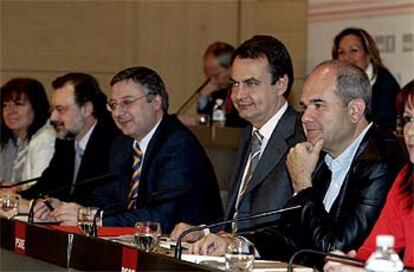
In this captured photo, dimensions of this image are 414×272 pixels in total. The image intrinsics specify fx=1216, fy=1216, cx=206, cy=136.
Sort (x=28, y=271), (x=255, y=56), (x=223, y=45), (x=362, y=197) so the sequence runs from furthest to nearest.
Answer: (x=223, y=45) → (x=255, y=56) → (x=28, y=271) → (x=362, y=197)

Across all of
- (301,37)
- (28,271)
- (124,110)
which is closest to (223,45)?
(301,37)

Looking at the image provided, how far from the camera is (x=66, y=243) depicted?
12.7 feet

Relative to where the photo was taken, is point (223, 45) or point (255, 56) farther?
point (223, 45)

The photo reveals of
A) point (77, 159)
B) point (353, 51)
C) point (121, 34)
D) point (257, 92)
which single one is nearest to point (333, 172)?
point (257, 92)

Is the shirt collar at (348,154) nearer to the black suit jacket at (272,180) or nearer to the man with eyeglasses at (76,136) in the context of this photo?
the black suit jacket at (272,180)

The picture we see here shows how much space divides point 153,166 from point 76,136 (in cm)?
100

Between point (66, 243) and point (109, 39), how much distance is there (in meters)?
4.74

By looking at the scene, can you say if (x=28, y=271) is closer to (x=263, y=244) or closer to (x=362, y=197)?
(x=263, y=244)

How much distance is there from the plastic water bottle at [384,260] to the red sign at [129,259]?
0.92 m

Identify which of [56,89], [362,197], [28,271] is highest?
[56,89]

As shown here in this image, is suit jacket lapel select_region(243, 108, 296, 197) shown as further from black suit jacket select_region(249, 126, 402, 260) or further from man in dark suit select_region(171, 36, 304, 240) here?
black suit jacket select_region(249, 126, 402, 260)

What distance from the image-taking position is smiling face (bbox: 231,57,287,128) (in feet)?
14.2

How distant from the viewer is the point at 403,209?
11.3 ft

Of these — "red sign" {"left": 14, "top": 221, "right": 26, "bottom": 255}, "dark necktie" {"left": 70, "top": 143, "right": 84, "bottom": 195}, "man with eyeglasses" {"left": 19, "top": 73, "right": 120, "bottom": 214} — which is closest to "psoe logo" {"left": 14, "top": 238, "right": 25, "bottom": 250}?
"red sign" {"left": 14, "top": 221, "right": 26, "bottom": 255}
